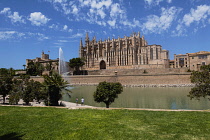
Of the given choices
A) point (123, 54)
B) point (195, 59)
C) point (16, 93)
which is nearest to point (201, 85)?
point (16, 93)

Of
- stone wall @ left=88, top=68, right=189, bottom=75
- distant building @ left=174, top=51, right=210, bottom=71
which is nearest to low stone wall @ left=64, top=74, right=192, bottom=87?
stone wall @ left=88, top=68, right=189, bottom=75

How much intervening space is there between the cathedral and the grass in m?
45.3

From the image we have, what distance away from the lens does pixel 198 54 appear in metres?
45.9

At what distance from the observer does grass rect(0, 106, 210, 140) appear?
529 cm

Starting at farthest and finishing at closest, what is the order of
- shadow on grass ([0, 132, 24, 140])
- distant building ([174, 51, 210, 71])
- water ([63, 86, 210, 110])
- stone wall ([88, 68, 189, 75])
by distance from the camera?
stone wall ([88, 68, 189, 75]) → distant building ([174, 51, 210, 71]) → water ([63, 86, 210, 110]) → shadow on grass ([0, 132, 24, 140])

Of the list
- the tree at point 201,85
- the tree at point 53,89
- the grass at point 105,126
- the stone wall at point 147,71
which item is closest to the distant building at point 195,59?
the stone wall at point 147,71

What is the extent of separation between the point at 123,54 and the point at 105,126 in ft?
184

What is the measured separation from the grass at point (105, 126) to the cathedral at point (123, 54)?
4526 centimetres

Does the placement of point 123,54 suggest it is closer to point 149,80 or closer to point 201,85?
point 149,80

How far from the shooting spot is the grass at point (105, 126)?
529 cm

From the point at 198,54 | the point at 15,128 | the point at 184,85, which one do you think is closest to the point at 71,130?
the point at 15,128

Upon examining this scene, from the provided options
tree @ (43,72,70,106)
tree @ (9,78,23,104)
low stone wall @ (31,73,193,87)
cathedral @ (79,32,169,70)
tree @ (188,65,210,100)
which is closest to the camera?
tree @ (188,65,210,100)

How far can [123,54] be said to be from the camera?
61.5 meters

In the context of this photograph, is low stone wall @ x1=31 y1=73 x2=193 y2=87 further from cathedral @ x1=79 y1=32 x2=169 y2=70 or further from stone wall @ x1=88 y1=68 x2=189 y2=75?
cathedral @ x1=79 y1=32 x2=169 y2=70
